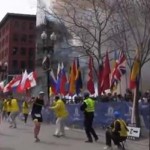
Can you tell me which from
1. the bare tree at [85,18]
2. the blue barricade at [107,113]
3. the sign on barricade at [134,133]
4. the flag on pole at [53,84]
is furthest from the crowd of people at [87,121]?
the bare tree at [85,18]

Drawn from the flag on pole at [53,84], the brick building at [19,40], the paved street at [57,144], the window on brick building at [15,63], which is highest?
the brick building at [19,40]

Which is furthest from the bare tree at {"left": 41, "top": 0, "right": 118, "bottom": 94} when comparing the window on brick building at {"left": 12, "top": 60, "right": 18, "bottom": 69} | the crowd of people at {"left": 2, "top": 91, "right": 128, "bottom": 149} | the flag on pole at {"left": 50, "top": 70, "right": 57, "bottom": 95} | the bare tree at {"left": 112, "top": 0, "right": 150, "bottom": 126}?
the window on brick building at {"left": 12, "top": 60, "right": 18, "bottom": 69}

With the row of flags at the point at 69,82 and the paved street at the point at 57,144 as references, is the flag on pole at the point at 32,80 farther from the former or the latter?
the paved street at the point at 57,144

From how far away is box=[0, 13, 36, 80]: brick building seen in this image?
379 feet

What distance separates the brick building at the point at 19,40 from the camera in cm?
11562

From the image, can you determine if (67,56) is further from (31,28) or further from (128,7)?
(31,28)

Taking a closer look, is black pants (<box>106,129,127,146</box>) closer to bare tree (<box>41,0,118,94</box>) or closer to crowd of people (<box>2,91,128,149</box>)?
crowd of people (<box>2,91,128,149</box>)

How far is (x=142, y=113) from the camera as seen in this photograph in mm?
19219

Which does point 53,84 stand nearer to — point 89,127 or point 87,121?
point 87,121

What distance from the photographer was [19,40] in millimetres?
118688

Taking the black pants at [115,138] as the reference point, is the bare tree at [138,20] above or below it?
above

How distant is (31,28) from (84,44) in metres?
86.5

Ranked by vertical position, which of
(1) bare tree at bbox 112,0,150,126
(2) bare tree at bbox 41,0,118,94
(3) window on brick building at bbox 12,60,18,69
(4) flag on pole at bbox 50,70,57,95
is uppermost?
(3) window on brick building at bbox 12,60,18,69

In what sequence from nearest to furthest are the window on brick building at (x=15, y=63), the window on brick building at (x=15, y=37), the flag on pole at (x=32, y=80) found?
1. the flag on pole at (x=32, y=80)
2. the window on brick building at (x=15, y=63)
3. the window on brick building at (x=15, y=37)
